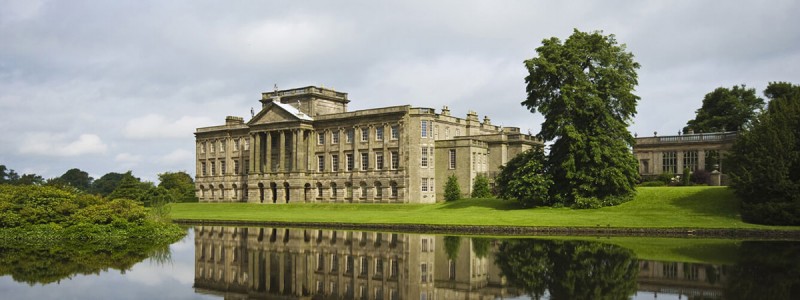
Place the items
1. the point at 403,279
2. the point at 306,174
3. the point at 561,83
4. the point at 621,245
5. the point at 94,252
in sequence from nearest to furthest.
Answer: the point at 403,279 < the point at 94,252 < the point at 621,245 < the point at 561,83 < the point at 306,174

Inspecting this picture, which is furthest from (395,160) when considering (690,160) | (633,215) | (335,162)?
(633,215)

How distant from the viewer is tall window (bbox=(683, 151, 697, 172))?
197 feet

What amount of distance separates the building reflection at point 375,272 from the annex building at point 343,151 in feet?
124

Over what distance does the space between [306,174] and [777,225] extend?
4947cm

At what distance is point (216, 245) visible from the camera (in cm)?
3047

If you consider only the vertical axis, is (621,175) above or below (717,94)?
below

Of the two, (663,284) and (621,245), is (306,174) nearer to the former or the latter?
(621,245)

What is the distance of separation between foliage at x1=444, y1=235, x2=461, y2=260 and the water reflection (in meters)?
0.04

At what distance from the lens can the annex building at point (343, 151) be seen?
226ft

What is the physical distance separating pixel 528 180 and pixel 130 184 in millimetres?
39193

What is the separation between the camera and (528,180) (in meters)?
50.7

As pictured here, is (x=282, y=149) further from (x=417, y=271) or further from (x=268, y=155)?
(x=417, y=271)

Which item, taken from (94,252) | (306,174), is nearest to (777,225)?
(94,252)

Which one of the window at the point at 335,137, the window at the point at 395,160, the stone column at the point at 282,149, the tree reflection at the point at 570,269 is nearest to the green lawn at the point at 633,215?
the tree reflection at the point at 570,269
